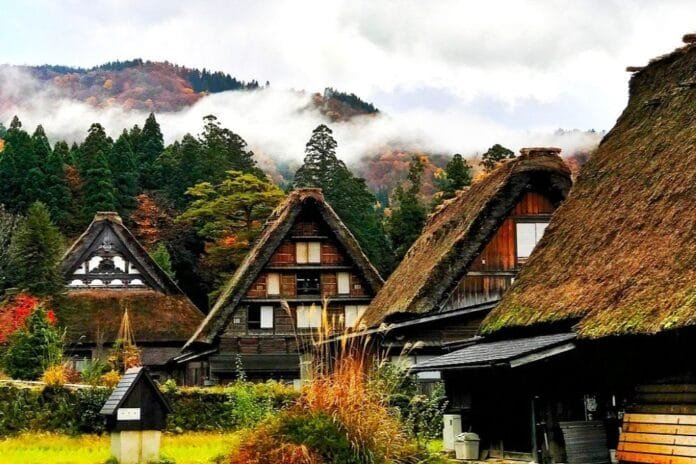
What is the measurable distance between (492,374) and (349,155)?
14235 cm

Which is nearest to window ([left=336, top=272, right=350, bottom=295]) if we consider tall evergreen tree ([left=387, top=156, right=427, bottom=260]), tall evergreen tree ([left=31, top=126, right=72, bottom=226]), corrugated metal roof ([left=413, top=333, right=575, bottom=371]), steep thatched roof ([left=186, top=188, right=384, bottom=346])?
steep thatched roof ([left=186, top=188, right=384, bottom=346])

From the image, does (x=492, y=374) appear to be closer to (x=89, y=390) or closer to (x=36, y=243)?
(x=89, y=390)

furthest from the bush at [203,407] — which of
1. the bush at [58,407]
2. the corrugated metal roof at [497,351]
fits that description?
the corrugated metal roof at [497,351]

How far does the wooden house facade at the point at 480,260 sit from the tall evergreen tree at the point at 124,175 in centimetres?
3919

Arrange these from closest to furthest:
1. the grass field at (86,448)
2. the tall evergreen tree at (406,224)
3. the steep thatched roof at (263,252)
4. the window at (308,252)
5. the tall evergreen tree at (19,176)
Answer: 1. the grass field at (86,448)
2. the steep thatched roof at (263,252)
3. the window at (308,252)
4. the tall evergreen tree at (406,224)
5. the tall evergreen tree at (19,176)

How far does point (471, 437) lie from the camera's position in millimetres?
17141

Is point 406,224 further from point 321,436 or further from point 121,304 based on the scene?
point 321,436

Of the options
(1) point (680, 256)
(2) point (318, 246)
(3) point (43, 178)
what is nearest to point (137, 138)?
(3) point (43, 178)

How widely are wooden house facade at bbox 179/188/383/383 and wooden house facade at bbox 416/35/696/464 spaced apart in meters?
14.9

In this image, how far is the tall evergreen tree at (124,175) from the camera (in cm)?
6072

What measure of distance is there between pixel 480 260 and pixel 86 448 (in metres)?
9.67

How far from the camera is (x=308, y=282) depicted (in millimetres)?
34438

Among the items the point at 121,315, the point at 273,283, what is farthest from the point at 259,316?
the point at 121,315

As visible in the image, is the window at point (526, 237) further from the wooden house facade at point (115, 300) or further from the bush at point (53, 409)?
the wooden house facade at point (115, 300)
